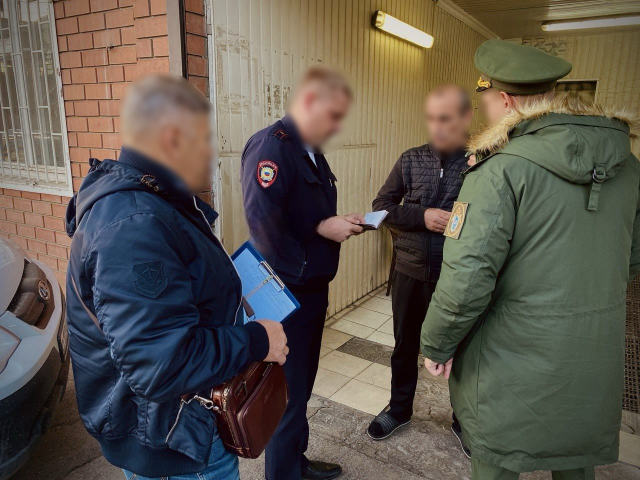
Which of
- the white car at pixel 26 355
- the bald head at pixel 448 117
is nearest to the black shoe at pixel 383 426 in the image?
the bald head at pixel 448 117

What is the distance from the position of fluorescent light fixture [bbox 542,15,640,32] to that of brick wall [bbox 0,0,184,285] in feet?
23.0

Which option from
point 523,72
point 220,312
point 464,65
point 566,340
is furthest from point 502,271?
point 464,65

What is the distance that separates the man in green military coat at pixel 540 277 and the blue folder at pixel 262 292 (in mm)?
568

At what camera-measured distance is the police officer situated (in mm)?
1843

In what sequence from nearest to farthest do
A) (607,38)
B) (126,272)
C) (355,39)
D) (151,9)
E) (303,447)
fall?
(126,272), (303,447), (151,9), (355,39), (607,38)

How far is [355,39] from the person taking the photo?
169 inches

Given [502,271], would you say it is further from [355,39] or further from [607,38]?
[607,38]

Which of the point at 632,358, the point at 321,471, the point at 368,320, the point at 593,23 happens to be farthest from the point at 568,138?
the point at 593,23

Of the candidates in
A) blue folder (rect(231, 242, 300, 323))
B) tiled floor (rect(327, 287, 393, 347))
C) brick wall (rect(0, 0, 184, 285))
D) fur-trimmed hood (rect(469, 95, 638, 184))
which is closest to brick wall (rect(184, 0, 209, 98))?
brick wall (rect(0, 0, 184, 285))

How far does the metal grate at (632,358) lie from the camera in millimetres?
3276

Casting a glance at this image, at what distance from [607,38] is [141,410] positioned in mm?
9804

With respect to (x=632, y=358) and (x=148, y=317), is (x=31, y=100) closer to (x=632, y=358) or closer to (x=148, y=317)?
(x=148, y=317)

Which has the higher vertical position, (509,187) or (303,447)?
(509,187)

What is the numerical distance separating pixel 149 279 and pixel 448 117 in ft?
6.15
